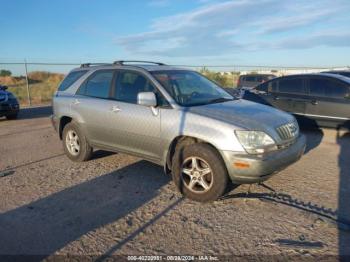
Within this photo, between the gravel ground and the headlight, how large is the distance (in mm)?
707

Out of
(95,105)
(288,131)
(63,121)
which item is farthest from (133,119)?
(288,131)

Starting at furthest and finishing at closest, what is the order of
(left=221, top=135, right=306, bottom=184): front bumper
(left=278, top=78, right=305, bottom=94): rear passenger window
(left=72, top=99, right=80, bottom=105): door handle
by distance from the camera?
(left=278, top=78, right=305, bottom=94): rear passenger window, (left=72, top=99, right=80, bottom=105): door handle, (left=221, top=135, right=306, bottom=184): front bumper

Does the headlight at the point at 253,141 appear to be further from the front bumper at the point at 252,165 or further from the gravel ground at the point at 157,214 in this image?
the gravel ground at the point at 157,214

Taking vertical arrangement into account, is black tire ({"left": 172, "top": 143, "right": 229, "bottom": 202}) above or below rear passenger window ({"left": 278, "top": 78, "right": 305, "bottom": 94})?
below

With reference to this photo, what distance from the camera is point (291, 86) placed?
30.6 ft

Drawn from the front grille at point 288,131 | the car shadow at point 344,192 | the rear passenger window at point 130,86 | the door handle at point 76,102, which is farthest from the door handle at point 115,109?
the car shadow at point 344,192

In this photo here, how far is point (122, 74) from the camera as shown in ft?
18.9

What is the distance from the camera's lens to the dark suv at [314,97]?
330 inches

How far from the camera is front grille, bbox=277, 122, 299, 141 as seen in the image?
15.2ft

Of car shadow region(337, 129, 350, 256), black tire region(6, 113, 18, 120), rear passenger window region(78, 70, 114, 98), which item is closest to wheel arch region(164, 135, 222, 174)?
rear passenger window region(78, 70, 114, 98)

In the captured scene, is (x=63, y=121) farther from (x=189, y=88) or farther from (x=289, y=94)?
(x=289, y=94)

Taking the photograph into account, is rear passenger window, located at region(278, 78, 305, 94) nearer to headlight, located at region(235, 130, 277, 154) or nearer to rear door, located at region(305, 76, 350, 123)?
rear door, located at region(305, 76, 350, 123)

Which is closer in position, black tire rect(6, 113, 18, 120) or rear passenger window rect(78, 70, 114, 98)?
rear passenger window rect(78, 70, 114, 98)

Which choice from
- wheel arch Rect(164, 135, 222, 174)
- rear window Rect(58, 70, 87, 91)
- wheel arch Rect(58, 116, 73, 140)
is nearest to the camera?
wheel arch Rect(164, 135, 222, 174)
